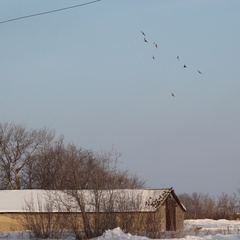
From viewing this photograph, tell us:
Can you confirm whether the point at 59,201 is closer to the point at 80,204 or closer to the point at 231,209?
the point at 80,204

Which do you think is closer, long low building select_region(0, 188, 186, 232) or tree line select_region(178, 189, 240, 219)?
long low building select_region(0, 188, 186, 232)

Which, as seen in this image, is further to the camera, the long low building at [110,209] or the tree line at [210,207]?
the tree line at [210,207]

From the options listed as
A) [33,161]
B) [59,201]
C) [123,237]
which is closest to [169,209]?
[59,201]

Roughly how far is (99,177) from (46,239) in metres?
4.66

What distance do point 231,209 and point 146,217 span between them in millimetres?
59004

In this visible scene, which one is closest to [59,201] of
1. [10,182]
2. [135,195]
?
[135,195]

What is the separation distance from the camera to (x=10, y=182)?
74875 mm

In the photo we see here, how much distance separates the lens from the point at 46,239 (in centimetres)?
3219

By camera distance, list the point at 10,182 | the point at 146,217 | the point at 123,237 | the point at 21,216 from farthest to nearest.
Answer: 1. the point at 10,182
2. the point at 21,216
3. the point at 146,217
4. the point at 123,237

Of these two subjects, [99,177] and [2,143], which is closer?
[99,177]

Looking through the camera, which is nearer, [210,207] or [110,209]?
[110,209]

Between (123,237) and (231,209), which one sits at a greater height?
(231,209)

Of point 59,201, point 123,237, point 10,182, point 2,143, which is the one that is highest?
point 2,143

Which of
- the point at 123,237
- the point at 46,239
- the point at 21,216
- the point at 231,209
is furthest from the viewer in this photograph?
the point at 231,209
